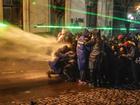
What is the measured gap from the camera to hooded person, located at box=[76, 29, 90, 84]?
13859 mm

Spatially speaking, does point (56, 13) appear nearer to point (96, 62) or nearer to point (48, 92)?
point (96, 62)

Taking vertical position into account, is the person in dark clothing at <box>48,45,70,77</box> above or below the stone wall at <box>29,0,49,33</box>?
below

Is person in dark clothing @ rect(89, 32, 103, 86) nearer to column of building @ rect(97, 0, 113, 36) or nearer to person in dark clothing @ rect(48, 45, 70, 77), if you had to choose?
person in dark clothing @ rect(48, 45, 70, 77)

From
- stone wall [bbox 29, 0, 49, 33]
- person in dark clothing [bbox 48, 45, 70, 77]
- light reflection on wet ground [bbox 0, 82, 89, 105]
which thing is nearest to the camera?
light reflection on wet ground [bbox 0, 82, 89, 105]

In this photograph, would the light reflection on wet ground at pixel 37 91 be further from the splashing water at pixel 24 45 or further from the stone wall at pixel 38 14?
the stone wall at pixel 38 14

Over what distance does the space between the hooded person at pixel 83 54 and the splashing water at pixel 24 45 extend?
4.69 m

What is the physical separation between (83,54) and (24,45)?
790 cm

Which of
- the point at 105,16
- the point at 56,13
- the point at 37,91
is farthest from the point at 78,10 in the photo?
the point at 37,91

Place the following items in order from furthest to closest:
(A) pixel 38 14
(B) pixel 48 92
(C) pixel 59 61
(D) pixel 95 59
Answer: (A) pixel 38 14 < (C) pixel 59 61 < (D) pixel 95 59 < (B) pixel 48 92

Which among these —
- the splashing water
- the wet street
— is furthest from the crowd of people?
the splashing water

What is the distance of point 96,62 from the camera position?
539 inches

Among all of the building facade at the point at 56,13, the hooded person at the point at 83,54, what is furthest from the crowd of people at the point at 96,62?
the building facade at the point at 56,13

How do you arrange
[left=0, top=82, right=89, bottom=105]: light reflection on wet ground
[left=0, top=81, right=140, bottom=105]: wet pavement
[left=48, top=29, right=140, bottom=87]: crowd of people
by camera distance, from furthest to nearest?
[left=48, top=29, right=140, bottom=87]: crowd of people, [left=0, top=82, right=89, bottom=105]: light reflection on wet ground, [left=0, top=81, right=140, bottom=105]: wet pavement

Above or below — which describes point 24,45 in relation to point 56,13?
below
